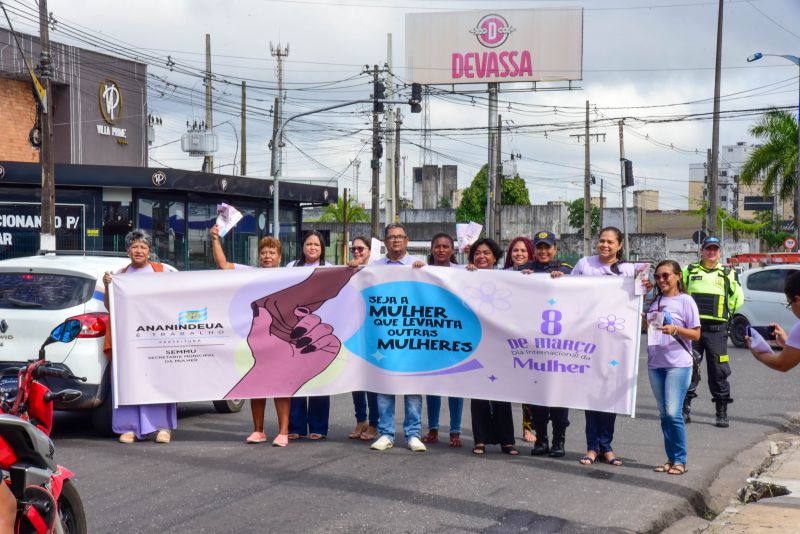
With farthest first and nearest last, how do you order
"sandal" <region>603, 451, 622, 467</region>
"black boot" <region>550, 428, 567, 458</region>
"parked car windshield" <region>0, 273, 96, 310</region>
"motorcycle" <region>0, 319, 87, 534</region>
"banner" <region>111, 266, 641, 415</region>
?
"parked car windshield" <region>0, 273, 96, 310</region>, "banner" <region>111, 266, 641, 415</region>, "black boot" <region>550, 428, 567, 458</region>, "sandal" <region>603, 451, 622, 467</region>, "motorcycle" <region>0, 319, 87, 534</region>

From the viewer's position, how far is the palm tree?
43.6m

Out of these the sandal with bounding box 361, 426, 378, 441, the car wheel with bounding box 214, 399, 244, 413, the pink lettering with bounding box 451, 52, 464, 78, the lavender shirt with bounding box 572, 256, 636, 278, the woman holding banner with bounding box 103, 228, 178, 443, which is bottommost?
the car wheel with bounding box 214, 399, 244, 413

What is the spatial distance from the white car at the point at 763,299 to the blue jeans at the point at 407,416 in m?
13.8

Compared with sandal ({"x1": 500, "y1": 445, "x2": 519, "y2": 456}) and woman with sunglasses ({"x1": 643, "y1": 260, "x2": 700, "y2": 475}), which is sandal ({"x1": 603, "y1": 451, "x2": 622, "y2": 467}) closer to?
woman with sunglasses ({"x1": 643, "y1": 260, "x2": 700, "y2": 475})

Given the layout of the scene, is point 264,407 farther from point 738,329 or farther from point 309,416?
point 738,329

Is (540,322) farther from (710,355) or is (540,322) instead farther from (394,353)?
(710,355)

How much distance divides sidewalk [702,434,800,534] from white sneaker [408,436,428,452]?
257 cm

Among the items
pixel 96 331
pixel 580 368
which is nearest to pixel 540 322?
pixel 580 368

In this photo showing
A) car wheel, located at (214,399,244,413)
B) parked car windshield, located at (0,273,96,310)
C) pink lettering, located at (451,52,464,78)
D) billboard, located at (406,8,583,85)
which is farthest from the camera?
pink lettering, located at (451,52,464,78)

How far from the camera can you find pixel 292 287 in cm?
991

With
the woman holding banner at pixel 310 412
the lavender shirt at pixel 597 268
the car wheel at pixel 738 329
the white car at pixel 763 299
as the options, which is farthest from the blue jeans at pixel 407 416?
the car wheel at pixel 738 329

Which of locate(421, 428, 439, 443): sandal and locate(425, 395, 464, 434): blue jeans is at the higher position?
locate(425, 395, 464, 434): blue jeans

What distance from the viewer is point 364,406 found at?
10086 millimetres

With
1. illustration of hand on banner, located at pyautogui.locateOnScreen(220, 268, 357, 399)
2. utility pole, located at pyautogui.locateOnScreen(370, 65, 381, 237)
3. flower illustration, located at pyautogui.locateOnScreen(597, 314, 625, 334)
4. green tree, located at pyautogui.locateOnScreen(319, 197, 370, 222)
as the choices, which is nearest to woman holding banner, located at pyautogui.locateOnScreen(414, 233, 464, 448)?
illustration of hand on banner, located at pyautogui.locateOnScreen(220, 268, 357, 399)
